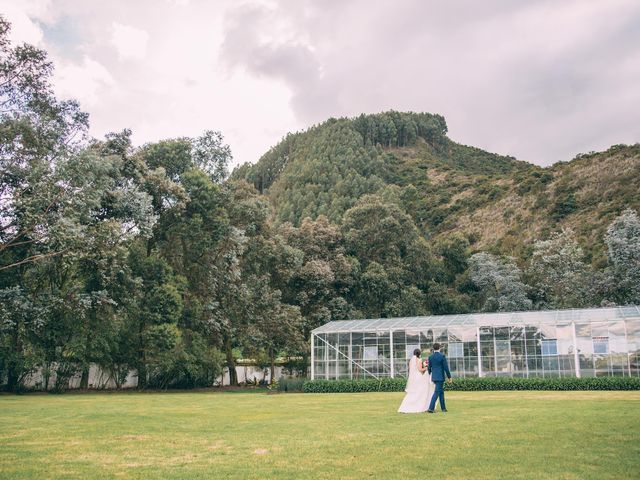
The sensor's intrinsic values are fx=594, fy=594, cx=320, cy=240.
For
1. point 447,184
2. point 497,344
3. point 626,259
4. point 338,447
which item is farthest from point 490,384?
point 447,184

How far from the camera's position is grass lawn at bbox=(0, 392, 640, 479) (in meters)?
8.06

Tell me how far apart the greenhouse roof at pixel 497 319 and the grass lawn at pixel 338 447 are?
851 inches

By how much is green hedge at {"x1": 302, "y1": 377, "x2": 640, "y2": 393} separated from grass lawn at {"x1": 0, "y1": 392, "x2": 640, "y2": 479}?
18.7 m

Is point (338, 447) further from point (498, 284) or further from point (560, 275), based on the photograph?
point (560, 275)

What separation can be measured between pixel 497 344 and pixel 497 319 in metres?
1.60

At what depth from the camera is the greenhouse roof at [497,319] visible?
3553 cm

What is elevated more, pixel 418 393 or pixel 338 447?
pixel 418 393

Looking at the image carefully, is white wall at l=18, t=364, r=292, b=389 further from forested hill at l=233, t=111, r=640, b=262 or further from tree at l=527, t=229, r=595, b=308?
forested hill at l=233, t=111, r=640, b=262

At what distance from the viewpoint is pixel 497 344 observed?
125ft

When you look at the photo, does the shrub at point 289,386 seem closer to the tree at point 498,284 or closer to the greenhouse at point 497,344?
the greenhouse at point 497,344

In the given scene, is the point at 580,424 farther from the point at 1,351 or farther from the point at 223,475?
the point at 1,351

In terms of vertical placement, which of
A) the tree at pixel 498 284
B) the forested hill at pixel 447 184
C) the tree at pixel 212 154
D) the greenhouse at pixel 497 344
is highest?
the forested hill at pixel 447 184

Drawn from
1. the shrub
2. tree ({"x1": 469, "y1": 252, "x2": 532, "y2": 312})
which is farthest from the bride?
tree ({"x1": 469, "y1": 252, "x2": 532, "y2": 312})

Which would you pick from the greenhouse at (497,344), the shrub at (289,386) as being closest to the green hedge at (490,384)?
the shrub at (289,386)
